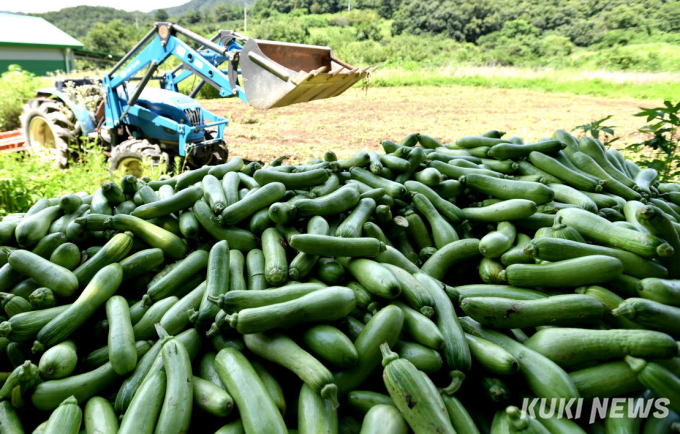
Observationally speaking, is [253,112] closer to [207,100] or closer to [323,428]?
[207,100]

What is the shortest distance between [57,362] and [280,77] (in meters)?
4.77

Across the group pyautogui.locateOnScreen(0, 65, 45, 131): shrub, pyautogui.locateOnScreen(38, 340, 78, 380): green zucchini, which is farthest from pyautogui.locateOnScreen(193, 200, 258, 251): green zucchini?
pyautogui.locateOnScreen(0, 65, 45, 131): shrub

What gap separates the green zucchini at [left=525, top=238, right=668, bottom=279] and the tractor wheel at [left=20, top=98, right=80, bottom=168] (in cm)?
848

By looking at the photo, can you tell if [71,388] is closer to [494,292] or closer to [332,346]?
[332,346]

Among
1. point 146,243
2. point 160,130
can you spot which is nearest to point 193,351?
point 146,243

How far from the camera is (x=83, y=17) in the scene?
267 ft

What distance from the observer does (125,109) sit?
7.27m

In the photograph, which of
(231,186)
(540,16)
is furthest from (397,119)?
(540,16)

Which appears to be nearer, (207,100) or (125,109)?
(125,109)

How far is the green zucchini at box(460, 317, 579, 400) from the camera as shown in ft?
4.90

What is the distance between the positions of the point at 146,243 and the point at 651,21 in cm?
5436

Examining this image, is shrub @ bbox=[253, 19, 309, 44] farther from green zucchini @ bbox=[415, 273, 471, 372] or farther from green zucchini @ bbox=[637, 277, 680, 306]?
green zucchini @ bbox=[637, 277, 680, 306]

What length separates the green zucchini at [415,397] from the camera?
4.38 ft

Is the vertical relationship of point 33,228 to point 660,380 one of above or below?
above
